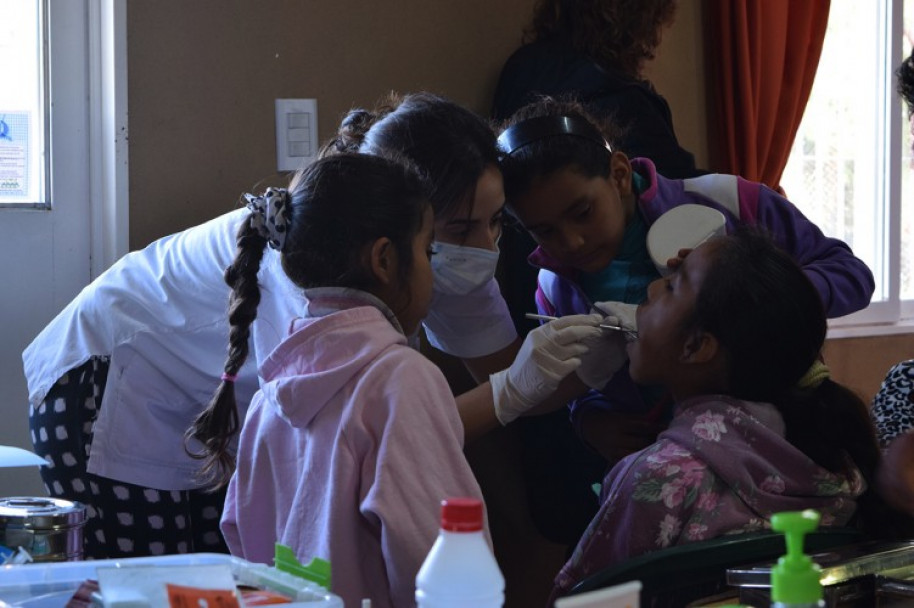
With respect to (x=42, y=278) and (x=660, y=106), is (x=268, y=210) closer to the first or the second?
(x=42, y=278)

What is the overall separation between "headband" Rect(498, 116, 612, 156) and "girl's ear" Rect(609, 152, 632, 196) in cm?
3

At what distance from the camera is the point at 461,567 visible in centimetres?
Result: 82

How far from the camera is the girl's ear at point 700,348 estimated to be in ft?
5.19

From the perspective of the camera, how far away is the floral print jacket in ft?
4.78

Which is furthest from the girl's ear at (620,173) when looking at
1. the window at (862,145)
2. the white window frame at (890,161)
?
the white window frame at (890,161)

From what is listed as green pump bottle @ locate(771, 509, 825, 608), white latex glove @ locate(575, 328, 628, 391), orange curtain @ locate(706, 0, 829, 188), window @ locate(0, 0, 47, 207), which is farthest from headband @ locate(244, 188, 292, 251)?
orange curtain @ locate(706, 0, 829, 188)

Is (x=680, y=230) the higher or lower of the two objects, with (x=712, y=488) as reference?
higher

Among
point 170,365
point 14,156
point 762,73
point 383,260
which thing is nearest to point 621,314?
point 383,260

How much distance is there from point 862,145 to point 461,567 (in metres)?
3.41

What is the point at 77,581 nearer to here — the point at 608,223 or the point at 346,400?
the point at 346,400

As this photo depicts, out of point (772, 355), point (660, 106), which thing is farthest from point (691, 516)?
point (660, 106)

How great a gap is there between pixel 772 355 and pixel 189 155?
1.26 meters

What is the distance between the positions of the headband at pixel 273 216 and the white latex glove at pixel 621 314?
1.77 feet

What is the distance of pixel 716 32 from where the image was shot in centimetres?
303
